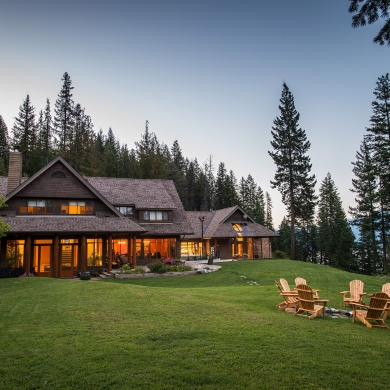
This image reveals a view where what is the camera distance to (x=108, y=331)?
7375 mm

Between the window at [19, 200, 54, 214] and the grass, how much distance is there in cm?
1386

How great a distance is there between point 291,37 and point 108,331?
698 inches

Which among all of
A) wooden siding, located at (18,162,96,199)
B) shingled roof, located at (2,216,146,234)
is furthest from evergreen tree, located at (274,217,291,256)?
wooden siding, located at (18,162,96,199)

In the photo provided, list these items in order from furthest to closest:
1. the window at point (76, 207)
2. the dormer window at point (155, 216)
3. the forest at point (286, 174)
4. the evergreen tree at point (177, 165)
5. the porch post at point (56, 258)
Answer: the evergreen tree at point (177, 165), the forest at point (286, 174), the dormer window at point (155, 216), the window at point (76, 207), the porch post at point (56, 258)

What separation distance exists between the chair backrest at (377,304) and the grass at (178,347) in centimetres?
52

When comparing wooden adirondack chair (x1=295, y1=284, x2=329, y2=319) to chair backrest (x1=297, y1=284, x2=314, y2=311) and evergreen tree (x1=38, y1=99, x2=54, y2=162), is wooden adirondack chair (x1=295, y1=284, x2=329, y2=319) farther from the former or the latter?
evergreen tree (x1=38, y1=99, x2=54, y2=162)

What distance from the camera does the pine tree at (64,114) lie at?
5375 cm

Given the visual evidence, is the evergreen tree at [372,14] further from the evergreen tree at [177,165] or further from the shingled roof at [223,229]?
the evergreen tree at [177,165]

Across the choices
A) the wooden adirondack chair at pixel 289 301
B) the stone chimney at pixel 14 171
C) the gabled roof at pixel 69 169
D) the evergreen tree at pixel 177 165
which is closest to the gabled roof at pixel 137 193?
the gabled roof at pixel 69 169

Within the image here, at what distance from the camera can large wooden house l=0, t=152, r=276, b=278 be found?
2252 cm

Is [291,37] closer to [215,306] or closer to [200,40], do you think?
[200,40]

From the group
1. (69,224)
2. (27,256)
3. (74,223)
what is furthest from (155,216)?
(27,256)

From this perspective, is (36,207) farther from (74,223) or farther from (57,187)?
(74,223)

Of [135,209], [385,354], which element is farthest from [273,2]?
[135,209]
